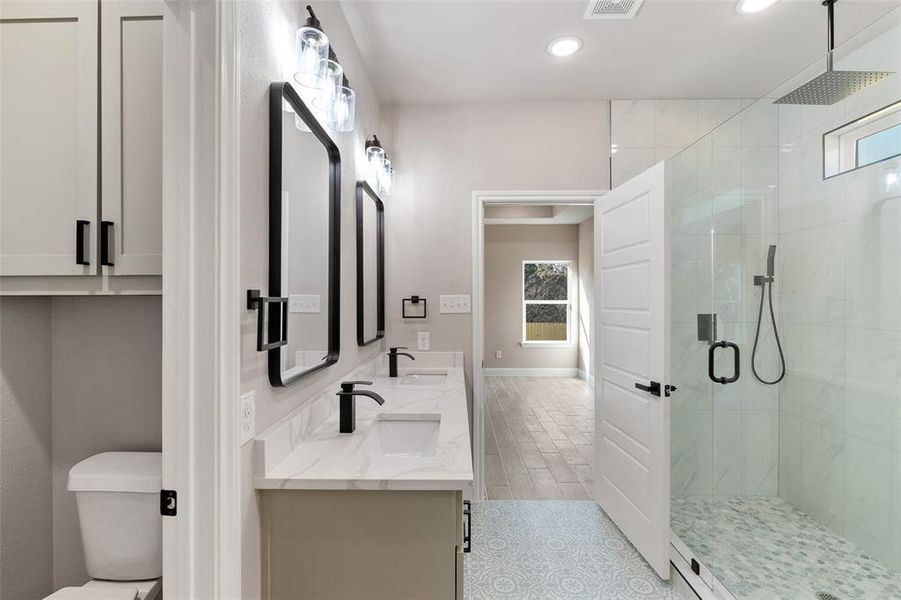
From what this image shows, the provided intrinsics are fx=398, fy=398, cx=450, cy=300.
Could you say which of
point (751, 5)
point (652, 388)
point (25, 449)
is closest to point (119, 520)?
point (25, 449)

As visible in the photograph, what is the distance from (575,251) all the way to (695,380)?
4968mm

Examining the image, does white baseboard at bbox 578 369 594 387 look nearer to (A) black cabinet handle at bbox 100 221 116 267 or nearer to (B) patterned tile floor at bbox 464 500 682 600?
(B) patterned tile floor at bbox 464 500 682 600

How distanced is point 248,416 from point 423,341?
5.82 ft

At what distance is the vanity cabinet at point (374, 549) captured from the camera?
1032mm

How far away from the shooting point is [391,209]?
2764 mm

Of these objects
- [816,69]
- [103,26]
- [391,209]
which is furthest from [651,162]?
[103,26]

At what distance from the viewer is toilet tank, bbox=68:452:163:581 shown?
1.17m

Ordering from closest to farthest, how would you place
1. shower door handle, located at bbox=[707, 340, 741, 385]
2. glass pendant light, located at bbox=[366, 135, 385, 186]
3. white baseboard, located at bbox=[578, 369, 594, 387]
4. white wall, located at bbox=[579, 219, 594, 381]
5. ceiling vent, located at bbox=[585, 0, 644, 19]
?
ceiling vent, located at bbox=[585, 0, 644, 19]
shower door handle, located at bbox=[707, 340, 741, 385]
glass pendant light, located at bbox=[366, 135, 385, 186]
white baseboard, located at bbox=[578, 369, 594, 387]
white wall, located at bbox=[579, 219, 594, 381]

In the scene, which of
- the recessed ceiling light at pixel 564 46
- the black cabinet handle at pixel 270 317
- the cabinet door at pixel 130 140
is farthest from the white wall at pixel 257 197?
the recessed ceiling light at pixel 564 46

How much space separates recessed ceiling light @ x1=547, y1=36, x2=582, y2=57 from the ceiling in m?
0.04

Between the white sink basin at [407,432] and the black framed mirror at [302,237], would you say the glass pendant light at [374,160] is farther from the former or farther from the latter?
the white sink basin at [407,432]

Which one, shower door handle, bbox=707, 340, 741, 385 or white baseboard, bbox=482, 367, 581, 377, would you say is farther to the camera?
white baseboard, bbox=482, 367, 581, 377

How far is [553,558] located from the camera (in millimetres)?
2049

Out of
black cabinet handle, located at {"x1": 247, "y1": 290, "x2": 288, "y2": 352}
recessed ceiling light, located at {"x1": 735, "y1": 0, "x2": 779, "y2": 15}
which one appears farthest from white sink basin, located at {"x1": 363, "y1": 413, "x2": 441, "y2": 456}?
recessed ceiling light, located at {"x1": 735, "y1": 0, "x2": 779, "y2": 15}
